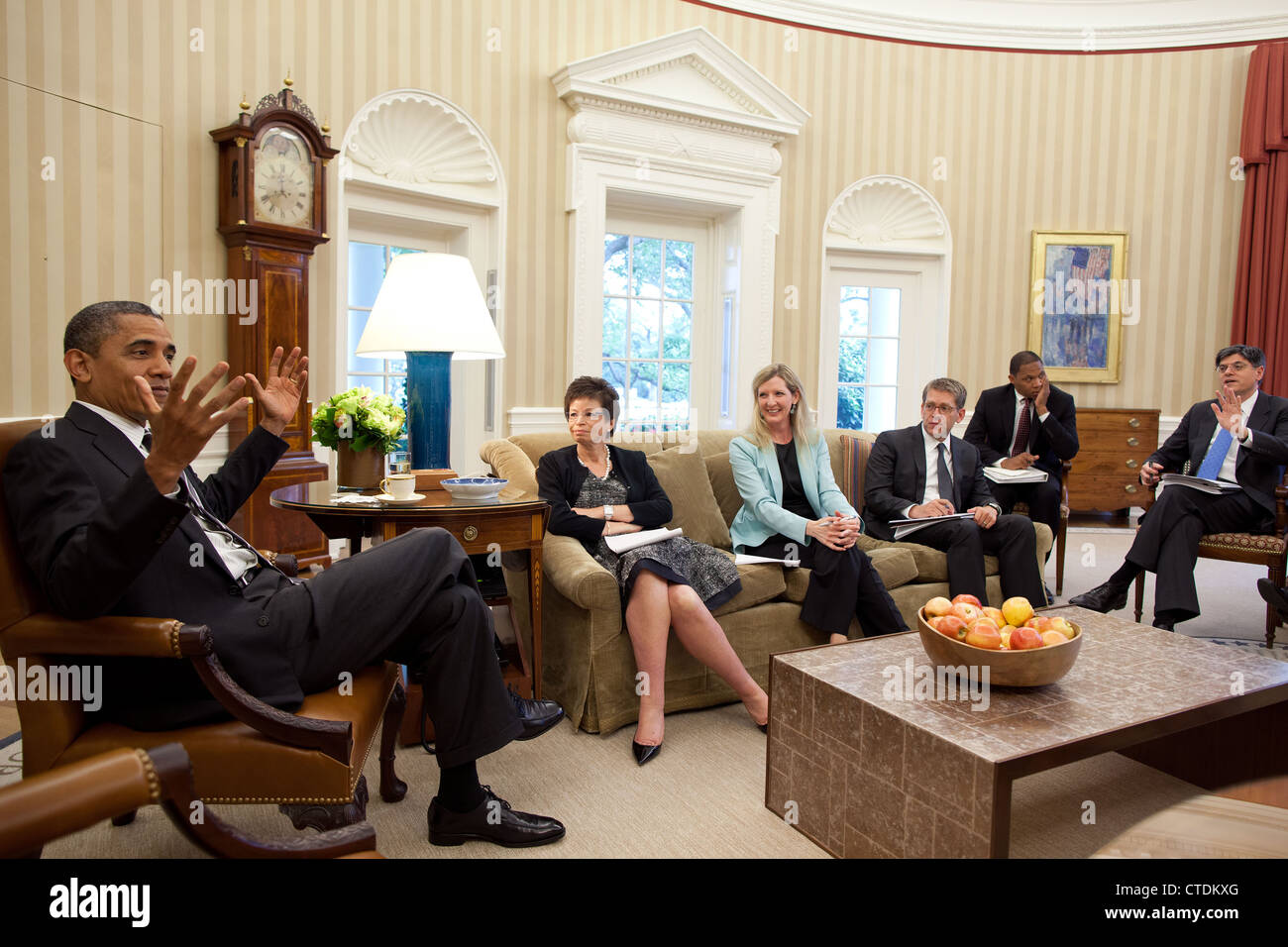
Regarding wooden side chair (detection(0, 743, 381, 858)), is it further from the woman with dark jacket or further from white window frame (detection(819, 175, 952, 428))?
white window frame (detection(819, 175, 952, 428))

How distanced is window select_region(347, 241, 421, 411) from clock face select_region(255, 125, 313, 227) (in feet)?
2.64

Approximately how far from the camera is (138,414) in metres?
1.85

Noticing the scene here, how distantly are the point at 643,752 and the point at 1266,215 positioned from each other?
679cm

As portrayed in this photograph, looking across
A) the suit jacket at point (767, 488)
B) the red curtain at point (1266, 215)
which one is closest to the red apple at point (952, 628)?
the suit jacket at point (767, 488)

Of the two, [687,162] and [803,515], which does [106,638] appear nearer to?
[803,515]

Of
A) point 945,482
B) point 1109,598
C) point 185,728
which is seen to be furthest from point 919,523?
point 185,728

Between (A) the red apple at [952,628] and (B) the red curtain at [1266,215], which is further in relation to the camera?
(B) the red curtain at [1266,215]

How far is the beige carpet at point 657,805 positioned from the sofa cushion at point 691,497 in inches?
34.5

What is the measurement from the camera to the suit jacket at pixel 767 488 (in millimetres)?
3453

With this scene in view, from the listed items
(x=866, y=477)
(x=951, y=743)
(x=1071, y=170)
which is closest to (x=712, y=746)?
(x=951, y=743)

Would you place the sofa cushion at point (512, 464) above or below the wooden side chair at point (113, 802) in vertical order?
above

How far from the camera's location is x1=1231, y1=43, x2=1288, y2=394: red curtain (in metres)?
6.64

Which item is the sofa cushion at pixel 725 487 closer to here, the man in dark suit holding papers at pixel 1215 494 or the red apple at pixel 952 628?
the red apple at pixel 952 628

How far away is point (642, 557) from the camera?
2953mm
